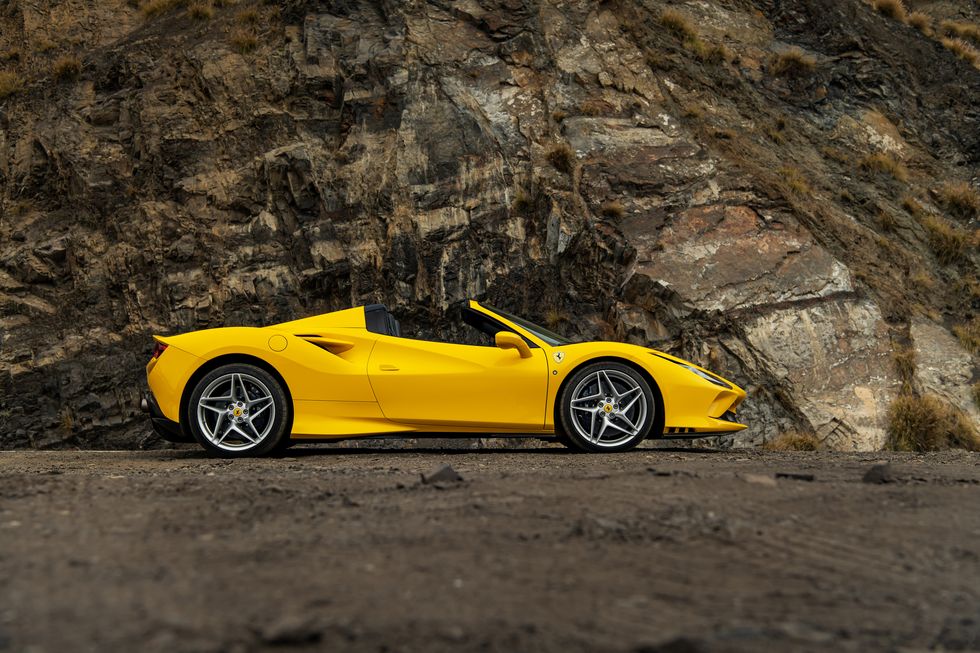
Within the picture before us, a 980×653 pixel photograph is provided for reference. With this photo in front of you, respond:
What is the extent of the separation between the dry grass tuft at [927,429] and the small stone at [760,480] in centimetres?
632

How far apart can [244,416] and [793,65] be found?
43.8ft

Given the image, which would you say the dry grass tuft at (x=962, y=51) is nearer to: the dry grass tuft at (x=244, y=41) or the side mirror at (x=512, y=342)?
the dry grass tuft at (x=244, y=41)

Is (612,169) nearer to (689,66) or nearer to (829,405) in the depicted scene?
(689,66)

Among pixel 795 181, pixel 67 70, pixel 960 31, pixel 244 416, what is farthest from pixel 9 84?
pixel 960 31

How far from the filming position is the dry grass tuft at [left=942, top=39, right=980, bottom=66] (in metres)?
17.7

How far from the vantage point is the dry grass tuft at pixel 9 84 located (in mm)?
15617

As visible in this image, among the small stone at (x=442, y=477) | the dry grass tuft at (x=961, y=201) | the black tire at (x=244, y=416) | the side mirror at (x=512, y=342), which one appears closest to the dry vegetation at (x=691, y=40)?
the dry grass tuft at (x=961, y=201)

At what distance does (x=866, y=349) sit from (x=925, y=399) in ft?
3.22

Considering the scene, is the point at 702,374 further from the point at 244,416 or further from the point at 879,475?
the point at 244,416

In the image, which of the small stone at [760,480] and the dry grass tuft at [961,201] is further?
the dry grass tuft at [961,201]

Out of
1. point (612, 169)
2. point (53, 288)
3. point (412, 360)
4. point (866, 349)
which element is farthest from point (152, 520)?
point (53, 288)

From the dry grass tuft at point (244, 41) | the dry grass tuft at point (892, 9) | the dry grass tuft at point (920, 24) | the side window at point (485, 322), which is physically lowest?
the side window at point (485, 322)

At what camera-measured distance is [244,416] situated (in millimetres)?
6625

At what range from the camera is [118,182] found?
555 inches
